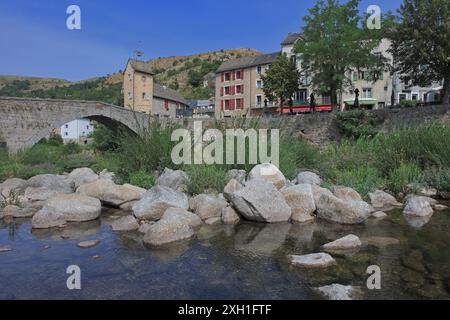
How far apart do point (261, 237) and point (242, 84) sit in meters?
44.0

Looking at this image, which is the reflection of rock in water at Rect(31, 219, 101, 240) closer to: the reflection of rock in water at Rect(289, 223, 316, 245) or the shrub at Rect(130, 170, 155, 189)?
the shrub at Rect(130, 170, 155, 189)

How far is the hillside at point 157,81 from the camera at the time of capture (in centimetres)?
8649

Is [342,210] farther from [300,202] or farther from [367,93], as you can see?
[367,93]

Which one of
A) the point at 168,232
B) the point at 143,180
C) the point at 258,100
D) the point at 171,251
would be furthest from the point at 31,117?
the point at 258,100

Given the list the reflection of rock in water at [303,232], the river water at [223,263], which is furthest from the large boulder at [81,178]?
the reflection of rock in water at [303,232]

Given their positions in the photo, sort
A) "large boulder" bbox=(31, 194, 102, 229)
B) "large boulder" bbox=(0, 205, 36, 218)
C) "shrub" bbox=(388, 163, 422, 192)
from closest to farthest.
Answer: "large boulder" bbox=(31, 194, 102, 229) < "large boulder" bbox=(0, 205, 36, 218) < "shrub" bbox=(388, 163, 422, 192)

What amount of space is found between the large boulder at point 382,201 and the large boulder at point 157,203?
492cm

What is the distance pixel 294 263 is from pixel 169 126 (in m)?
7.75

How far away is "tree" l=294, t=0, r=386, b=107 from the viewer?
999 inches

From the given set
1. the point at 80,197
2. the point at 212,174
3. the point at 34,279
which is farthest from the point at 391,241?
the point at 80,197

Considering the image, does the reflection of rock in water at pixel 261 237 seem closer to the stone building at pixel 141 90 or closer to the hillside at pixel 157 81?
the stone building at pixel 141 90

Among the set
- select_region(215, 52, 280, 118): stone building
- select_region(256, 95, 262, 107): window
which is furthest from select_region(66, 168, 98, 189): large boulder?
select_region(256, 95, 262, 107): window

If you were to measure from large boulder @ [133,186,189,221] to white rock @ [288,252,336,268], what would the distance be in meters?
3.15
